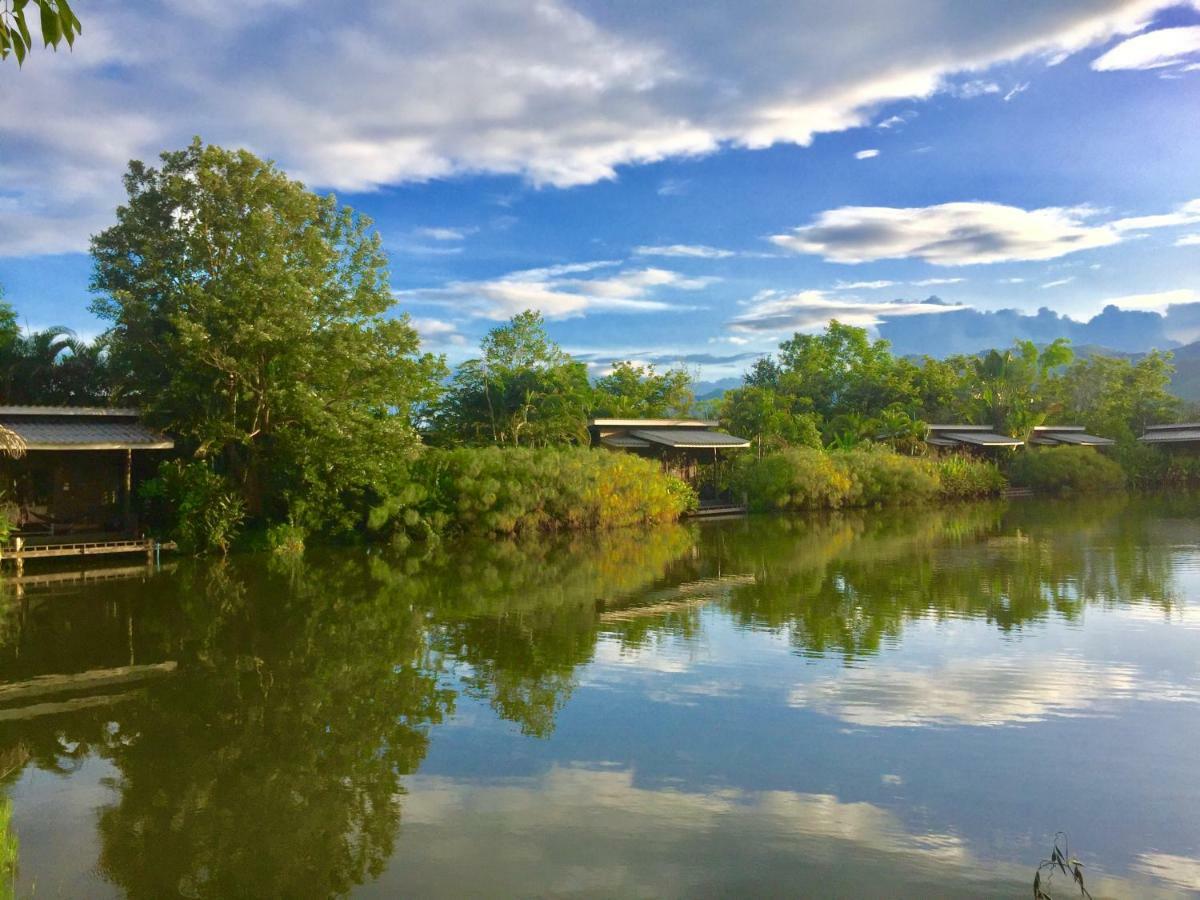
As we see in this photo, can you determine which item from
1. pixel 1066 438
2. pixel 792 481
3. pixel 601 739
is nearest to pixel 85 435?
pixel 601 739

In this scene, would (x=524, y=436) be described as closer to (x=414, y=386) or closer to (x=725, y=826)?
(x=414, y=386)

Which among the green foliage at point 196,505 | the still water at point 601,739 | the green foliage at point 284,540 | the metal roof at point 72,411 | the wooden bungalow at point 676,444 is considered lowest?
the still water at point 601,739

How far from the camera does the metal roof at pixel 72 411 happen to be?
16750mm

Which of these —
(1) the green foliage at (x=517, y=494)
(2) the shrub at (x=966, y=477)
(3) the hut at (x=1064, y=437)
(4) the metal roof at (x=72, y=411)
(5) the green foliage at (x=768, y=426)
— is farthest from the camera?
(3) the hut at (x=1064, y=437)

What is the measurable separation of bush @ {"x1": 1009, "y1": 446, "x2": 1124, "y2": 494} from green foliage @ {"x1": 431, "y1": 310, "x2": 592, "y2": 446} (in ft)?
58.4

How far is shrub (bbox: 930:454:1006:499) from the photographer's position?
98.7 feet

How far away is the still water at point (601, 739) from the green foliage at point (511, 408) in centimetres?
1173

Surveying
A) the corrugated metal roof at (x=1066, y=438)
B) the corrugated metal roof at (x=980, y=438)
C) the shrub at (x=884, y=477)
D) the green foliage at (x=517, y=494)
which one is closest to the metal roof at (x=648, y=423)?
the green foliage at (x=517, y=494)

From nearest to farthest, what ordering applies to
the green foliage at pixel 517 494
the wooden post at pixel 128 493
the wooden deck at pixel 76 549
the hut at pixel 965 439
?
the wooden deck at pixel 76 549 < the wooden post at pixel 128 493 < the green foliage at pixel 517 494 < the hut at pixel 965 439

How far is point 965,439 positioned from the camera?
33.7 meters

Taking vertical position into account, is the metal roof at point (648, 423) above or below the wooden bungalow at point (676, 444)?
above

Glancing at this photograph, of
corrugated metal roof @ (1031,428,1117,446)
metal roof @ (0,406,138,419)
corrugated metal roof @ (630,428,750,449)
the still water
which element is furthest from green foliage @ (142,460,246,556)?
corrugated metal roof @ (1031,428,1117,446)

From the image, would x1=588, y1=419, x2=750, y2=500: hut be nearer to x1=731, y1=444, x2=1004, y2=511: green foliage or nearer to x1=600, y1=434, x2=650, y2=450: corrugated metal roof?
x1=600, y1=434, x2=650, y2=450: corrugated metal roof

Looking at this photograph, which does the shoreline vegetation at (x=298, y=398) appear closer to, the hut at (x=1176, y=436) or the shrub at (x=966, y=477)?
the shrub at (x=966, y=477)
